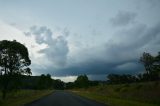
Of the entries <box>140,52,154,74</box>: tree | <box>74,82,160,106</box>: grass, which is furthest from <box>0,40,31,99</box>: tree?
<box>140,52,154,74</box>: tree

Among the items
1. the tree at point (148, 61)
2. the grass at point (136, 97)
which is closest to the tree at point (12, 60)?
the grass at point (136, 97)

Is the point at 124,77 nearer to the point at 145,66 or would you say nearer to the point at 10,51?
the point at 145,66

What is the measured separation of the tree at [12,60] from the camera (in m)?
A: 39.9

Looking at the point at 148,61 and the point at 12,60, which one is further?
the point at 148,61

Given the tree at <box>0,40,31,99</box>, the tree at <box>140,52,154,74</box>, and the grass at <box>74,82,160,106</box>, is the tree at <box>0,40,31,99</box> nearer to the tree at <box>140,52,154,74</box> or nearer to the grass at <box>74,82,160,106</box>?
the grass at <box>74,82,160,106</box>

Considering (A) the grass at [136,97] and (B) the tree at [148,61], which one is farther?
(B) the tree at [148,61]

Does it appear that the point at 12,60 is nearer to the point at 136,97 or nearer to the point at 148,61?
the point at 136,97

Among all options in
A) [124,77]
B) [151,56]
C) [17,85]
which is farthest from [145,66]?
[17,85]

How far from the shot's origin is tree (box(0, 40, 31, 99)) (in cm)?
3988

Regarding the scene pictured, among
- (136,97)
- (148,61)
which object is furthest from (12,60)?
(148,61)

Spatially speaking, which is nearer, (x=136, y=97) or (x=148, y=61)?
(x=136, y=97)

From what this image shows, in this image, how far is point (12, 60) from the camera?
4019 centimetres

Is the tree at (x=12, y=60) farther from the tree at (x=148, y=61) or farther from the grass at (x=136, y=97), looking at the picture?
the tree at (x=148, y=61)

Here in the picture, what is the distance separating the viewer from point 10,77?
4150cm
